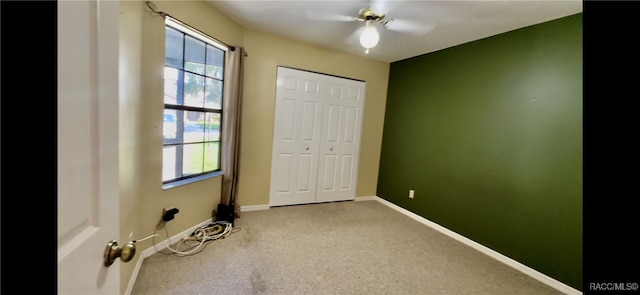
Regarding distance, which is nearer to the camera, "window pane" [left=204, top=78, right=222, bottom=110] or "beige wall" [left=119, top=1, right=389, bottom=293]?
"beige wall" [left=119, top=1, right=389, bottom=293]

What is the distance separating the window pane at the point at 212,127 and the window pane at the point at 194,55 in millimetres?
491

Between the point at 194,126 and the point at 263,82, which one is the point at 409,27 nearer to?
the point at 263,82

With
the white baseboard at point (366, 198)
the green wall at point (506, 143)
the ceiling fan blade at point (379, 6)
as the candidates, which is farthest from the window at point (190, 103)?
the green wall at point (506, 143)

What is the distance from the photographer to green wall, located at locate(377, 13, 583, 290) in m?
2.08

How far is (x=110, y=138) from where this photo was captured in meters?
0.64

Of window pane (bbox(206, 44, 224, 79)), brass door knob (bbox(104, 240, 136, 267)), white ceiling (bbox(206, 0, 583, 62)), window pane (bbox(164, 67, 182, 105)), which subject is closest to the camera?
brass door knob (bbox(104, 240, 136, 267))

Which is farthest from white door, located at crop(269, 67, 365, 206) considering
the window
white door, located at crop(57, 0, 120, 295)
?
white door, located at crop(57, 0, 120, 295)

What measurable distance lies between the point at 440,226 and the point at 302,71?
110 inches

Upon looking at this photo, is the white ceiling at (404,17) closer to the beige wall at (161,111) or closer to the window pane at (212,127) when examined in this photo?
the beige wall at (161,111)

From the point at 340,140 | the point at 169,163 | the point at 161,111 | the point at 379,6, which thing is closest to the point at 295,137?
the point at 340,140

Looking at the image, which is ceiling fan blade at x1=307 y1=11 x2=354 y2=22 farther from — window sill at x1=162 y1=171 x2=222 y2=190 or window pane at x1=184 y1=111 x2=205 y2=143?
window sill at x1=162 y1=171 x2=222 y2=190

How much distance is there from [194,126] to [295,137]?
1.37 m

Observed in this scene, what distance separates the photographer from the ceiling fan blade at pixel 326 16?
96.4 inches

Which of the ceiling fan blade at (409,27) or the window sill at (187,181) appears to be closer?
the window sill at (187,181)
